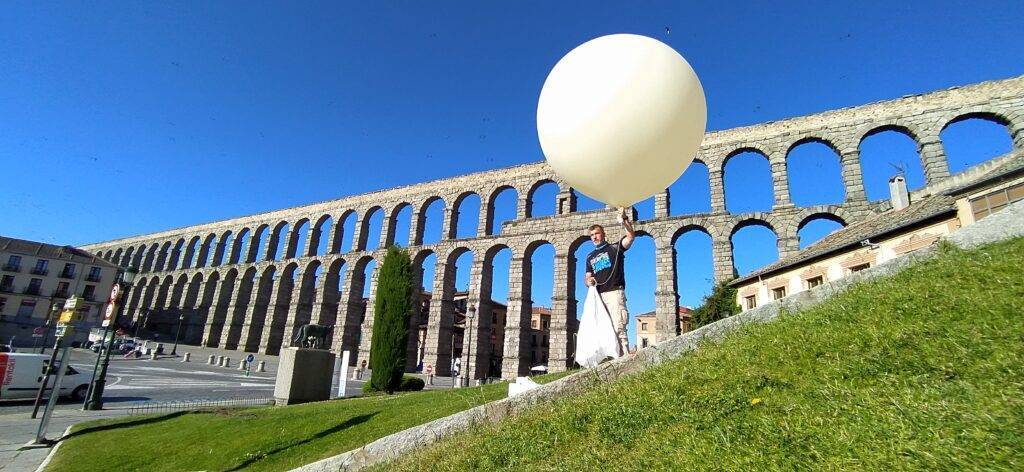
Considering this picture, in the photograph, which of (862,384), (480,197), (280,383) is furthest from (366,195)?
(862,384)

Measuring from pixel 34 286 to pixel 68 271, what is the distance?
129 inches

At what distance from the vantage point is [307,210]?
47.6m

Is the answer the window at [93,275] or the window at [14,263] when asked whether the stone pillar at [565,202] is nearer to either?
the window at [93,275]

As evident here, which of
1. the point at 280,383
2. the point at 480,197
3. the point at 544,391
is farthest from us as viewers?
the point at 480,197

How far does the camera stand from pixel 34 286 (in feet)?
173

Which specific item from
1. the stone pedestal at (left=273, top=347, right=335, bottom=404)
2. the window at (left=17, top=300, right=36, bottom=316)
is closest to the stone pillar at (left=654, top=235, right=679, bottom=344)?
the stone pedestal at (left=273, top=347, right=335, bottom=404)

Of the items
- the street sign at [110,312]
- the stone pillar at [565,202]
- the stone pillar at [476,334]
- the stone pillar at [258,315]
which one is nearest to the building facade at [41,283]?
the stone pillar at [258,315]

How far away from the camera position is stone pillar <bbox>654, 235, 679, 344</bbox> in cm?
2602

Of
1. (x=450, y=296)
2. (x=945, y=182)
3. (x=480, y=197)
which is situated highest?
(x=480, y=197)

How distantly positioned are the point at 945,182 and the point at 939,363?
19363 mm

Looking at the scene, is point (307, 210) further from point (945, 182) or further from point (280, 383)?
point (945, 182)

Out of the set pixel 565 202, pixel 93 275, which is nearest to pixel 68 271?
pixel 93 275

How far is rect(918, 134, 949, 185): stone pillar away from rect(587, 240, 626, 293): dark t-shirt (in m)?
27.1

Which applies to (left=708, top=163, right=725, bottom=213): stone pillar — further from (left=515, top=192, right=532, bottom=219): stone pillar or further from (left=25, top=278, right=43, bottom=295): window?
(left=25, top=278, right=43, bottom=295): window
